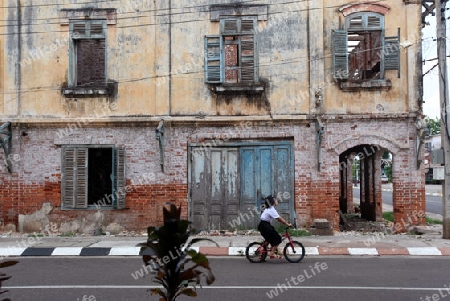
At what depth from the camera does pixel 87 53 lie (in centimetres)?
1581

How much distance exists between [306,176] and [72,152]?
6.88m

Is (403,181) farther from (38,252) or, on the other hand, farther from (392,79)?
(38,252)

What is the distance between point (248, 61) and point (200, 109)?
198 cm

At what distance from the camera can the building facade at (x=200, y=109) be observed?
1416cm

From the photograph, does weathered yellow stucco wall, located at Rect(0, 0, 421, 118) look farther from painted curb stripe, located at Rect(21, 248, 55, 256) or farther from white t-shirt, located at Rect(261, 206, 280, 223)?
white t-shirt, located at Rect(261, 206, 280, 223)

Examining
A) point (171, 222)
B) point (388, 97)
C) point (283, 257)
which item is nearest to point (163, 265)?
point (171, 222)

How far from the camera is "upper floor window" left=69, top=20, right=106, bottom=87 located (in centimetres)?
1471

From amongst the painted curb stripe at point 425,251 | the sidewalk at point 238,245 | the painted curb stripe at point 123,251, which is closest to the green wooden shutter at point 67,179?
the sidewalk at point 238,245

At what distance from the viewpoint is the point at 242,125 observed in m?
14.5

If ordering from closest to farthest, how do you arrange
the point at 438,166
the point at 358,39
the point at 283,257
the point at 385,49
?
the point at 283,257 < the point at 438,166 < the point at 385,49 < the point at 358,39

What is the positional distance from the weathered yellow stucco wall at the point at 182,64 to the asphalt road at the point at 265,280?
5.06 metres

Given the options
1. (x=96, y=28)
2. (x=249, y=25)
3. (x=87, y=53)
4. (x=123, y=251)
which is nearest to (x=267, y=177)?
(x=249, y=25)

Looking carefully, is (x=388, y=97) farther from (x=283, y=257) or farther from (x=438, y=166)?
(x=283, y=257)

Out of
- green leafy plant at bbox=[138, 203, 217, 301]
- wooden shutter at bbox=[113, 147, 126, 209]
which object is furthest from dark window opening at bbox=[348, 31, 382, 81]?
green leafy plant at bbox=[138, 203, 217, 301]
